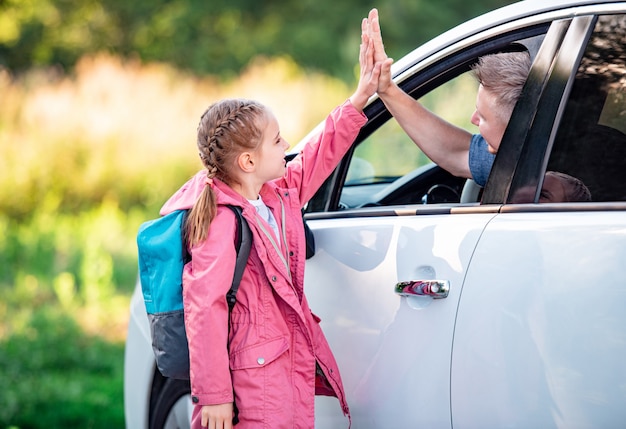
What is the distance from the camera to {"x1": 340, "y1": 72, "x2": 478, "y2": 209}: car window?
3.19 m

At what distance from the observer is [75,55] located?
869 inches

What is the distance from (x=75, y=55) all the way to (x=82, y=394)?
59.1ft

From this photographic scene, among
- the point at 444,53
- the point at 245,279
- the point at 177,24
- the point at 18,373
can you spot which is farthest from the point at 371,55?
the point at 177,24

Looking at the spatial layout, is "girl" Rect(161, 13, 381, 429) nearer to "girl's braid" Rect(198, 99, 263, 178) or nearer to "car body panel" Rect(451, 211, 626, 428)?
"girl's braid" Rect(198, 99, 263, 178)

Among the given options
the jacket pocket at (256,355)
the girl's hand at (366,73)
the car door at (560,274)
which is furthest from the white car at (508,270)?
the jacket pocket at (256,355)

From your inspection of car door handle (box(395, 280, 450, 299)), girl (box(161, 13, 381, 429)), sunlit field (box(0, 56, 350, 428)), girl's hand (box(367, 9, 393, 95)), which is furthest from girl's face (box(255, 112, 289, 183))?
sunlit field (box(0, 56, 350, 428))

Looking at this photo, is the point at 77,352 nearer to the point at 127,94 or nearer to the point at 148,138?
the point at 148,138

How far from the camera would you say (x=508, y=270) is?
2270 mm

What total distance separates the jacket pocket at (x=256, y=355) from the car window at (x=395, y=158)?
75 cm

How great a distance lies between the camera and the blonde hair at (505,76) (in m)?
2.54

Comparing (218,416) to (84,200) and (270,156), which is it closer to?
(270,156)

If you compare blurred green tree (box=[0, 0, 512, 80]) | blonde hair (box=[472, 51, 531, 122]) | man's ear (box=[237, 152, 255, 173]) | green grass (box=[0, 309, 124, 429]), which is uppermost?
blurred green tree (box=[0, 0, 512, 80])

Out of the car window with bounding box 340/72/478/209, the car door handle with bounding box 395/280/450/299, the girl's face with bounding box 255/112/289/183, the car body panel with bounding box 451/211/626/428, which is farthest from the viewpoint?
the car window with bounding box 340/72/478/209

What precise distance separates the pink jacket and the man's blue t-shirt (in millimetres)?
598
